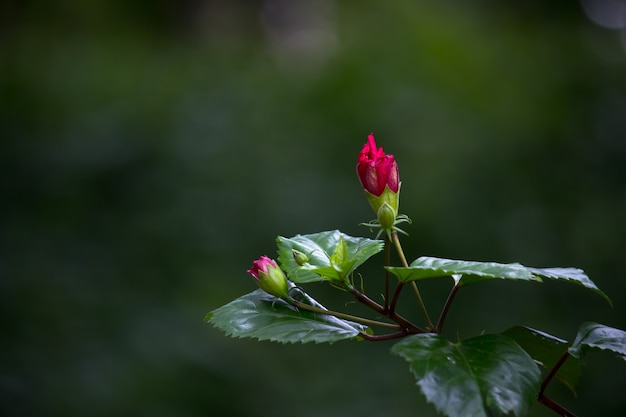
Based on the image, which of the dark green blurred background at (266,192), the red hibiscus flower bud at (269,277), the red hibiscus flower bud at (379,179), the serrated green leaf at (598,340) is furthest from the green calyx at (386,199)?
the dark green blurred background at (266,192)

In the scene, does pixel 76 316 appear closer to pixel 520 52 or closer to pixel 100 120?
pixel 100 120

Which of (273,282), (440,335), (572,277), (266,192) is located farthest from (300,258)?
(266,192)

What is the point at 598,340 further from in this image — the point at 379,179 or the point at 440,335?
the point at 379,179

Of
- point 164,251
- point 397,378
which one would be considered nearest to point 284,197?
point 164,251

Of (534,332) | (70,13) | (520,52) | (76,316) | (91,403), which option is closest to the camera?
(534,332)

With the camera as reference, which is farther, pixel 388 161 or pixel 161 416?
pixel 161 416

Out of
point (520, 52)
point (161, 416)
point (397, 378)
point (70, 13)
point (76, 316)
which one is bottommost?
point (397, 378)
